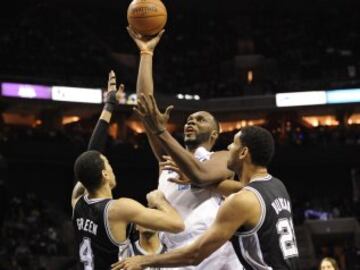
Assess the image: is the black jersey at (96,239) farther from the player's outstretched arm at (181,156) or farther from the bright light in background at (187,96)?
the bright light in background at (187,96)

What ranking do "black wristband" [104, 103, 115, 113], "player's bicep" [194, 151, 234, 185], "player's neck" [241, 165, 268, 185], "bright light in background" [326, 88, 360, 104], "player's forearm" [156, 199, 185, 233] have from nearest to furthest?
"player's neck" [241, 165, 268, 185], "player's forearm" [156, 199, 185, 233], "player's bicep" [194, 151, 234, 185], "black wristband" [104, 103, 115, 113], "bright light in background" [326, 88, 360, 104]

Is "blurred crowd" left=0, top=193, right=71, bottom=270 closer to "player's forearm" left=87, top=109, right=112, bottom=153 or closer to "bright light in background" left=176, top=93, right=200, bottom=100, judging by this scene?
"bright light in background" left=176, top=93, right=200, bottom=100

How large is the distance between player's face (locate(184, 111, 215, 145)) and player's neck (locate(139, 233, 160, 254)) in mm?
1766

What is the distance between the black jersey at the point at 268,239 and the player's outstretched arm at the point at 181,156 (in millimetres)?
665

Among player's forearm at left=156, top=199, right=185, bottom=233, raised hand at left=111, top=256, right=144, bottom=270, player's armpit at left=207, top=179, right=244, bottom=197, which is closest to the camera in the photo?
raised hand at left=111, top=256, right=144, bottom=270

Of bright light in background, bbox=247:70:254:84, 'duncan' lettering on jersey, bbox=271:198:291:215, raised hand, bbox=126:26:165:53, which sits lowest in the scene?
'duncan' lettering on jersey, bbox=271:198:291:215

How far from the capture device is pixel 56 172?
24656 millimetres

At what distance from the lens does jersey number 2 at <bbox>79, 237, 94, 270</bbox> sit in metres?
4.07

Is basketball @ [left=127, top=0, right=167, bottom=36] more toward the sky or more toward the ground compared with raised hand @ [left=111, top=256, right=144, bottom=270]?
more toward the sky

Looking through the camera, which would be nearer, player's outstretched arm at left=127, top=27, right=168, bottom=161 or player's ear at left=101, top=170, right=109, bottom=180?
player's ear at left=101, top=170, right=109, bottom=180

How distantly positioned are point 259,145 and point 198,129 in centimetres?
125

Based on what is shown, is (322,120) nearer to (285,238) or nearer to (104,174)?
(104,174)

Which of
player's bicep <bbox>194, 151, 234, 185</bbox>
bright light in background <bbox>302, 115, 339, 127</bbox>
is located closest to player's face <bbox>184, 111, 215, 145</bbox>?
player's bicep <bbox>194, 151, 234, 185</bbox>

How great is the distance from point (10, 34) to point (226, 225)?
23142 mm
